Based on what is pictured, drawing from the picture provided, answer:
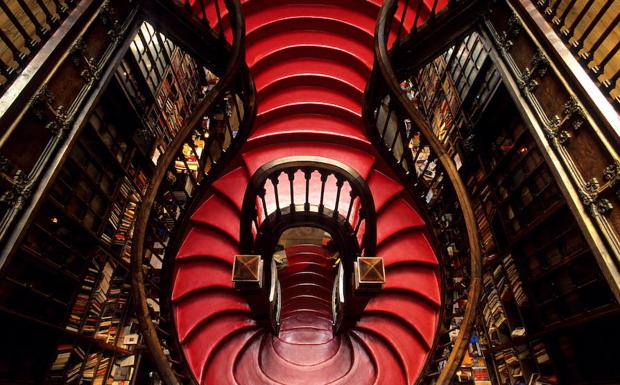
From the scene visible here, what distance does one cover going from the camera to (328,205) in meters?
3.68

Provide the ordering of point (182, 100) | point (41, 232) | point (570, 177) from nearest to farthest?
point (570, 177), point (41, 232), point (182, 100)

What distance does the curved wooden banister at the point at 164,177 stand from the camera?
204cm

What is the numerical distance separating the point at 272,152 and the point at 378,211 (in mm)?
1285

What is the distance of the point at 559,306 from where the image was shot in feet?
8.23

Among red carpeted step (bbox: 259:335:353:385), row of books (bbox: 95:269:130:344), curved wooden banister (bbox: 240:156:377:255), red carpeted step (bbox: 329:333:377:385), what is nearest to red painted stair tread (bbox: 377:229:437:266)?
curved wooden banister (bbox: 240:156:377:255)

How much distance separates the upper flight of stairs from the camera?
3.24m

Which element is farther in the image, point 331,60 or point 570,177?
point 331,60

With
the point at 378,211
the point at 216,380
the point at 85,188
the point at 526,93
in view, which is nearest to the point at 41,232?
the point at 85,188

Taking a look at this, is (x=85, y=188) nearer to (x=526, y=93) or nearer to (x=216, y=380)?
(x=216, y=380)

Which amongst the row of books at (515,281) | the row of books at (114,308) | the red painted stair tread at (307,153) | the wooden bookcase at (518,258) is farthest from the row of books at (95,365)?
the row of books at (515,281)

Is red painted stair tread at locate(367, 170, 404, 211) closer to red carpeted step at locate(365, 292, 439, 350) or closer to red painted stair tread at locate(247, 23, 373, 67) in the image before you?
red carpeted step at locate(365, 292, 439, 350)

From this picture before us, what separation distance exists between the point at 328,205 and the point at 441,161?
1.35 meters

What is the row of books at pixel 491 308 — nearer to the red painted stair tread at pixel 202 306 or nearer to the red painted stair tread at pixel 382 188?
the red painted stair tread at pixel 382 188

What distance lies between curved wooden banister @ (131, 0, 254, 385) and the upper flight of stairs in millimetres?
517
